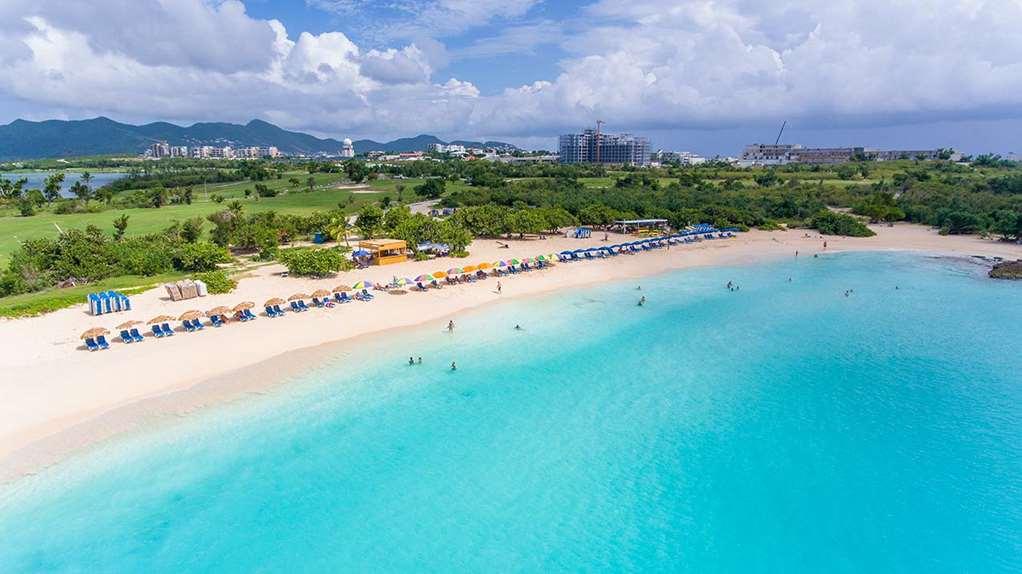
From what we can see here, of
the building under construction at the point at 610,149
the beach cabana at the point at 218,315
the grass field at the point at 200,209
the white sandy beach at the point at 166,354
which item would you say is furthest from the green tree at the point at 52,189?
the building under construction at the point at 610,149

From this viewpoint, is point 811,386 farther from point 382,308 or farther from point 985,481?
point 382,308

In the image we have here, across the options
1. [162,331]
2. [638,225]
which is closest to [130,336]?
[162,331]

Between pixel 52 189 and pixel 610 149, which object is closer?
pixel 52 189

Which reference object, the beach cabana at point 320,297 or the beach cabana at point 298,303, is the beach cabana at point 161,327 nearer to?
the beach cabana at point 298,303

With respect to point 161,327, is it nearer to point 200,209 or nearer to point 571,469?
point 571,469

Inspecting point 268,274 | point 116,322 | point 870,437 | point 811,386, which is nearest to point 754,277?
point 811,386

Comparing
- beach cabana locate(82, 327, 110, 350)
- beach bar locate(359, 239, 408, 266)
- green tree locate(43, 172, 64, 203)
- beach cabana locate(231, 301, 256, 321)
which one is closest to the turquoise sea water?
beach cabana locate(231, 301, 256, 321)
